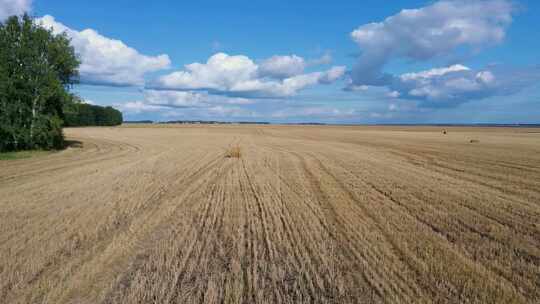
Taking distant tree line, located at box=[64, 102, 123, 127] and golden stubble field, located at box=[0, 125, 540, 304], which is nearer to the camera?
golden stubble field, located at box=[0, 125, 540, 304]

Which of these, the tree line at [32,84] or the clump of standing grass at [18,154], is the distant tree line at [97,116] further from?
the clump of standing grass at [18,154]

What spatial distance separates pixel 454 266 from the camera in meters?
5.75

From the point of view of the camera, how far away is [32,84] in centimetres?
2598

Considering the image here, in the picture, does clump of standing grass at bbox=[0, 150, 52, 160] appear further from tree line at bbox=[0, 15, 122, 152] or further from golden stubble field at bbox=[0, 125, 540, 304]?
golden stubble field at bbox=[0, 125, 540, 304]

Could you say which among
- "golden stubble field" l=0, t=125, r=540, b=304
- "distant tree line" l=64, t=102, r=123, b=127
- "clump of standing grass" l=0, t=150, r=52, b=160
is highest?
"distant tree line" l=64, t=102, r=123, b=127

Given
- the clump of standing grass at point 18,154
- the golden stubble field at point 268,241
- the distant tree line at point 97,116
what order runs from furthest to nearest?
the distant tree line at point 97,116
the clump of standing grass at point 18,154
the golden stubble field at point 268,241

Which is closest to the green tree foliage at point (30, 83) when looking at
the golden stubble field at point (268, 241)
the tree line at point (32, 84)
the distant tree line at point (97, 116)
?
the tree line at point (32, 84)

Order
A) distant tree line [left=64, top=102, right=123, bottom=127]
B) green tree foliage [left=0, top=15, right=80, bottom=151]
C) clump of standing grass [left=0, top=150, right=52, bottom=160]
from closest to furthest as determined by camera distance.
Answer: clump of standing grass [left=0, top=150, right=52, bottom=160]
green tree foliage [left=0, top=15, right=80, bottom=151]
distant tree line [left=64, top=102, right=123, bottom=127]

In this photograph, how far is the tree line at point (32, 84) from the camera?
25.5 metres

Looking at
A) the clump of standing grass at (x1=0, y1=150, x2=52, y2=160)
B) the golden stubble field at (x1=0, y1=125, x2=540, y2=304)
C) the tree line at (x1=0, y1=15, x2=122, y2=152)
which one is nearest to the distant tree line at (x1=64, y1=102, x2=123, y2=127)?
the tree line at (x1=0, y1=15, x2=122, y2=152)

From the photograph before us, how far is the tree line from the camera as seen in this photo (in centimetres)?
2545

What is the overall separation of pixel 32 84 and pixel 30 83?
0.47 ft

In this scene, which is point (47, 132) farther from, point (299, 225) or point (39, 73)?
point (299, 225)

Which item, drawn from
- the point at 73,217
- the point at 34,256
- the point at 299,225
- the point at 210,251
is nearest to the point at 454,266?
the point at 299,225
